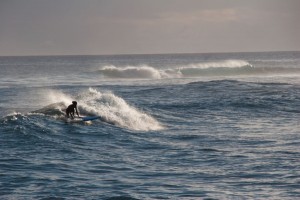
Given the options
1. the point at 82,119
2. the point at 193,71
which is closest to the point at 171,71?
the point at 193,71

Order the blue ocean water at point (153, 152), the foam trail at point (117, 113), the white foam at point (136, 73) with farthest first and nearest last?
the white foam at point (136, 73)
the foam trail at point (117, 113)
the blue ocean water at point (153, 152)

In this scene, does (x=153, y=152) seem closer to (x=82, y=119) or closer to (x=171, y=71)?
(x=82, y=119)

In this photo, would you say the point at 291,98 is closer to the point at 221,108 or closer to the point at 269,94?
the point at 269,94

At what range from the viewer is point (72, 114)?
2644cm

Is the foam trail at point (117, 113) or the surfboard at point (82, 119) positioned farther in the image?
the foam trail at point (117, 113)

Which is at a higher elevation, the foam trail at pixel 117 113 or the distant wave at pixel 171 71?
the distant wave at pixel 171 71

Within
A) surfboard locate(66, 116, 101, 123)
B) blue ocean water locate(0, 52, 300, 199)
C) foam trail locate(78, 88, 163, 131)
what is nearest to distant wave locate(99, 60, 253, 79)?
blue ocean water locate(0, 52, 300, 199)

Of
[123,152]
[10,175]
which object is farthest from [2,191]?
[123,152]

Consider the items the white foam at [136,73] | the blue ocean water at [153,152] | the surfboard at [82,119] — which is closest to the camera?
the blue ocean water at [153,152]

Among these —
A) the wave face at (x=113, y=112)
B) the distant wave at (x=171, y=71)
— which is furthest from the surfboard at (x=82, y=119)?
the distant wave at (x=171, y=71)

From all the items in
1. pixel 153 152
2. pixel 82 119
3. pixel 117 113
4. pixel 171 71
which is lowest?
pixel 153 152

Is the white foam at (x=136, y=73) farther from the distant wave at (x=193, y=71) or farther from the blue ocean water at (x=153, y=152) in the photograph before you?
the blue ocean water at (x=153, y=152)

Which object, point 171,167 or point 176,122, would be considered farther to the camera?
point 176,122

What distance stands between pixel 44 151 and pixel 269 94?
2797 centimetres
